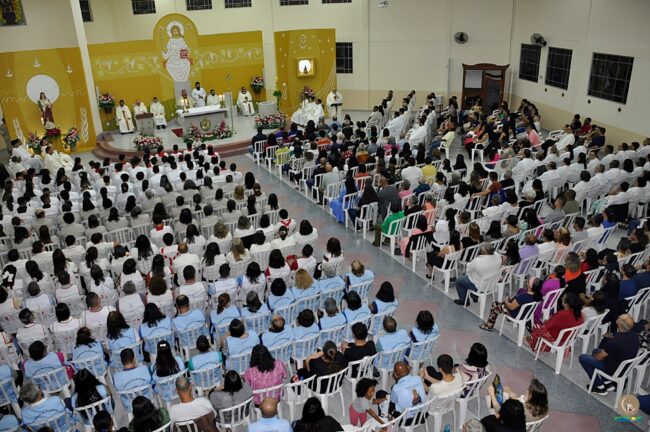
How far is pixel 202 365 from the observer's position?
5.93 meters

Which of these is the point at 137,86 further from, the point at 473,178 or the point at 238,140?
the point at 473,178

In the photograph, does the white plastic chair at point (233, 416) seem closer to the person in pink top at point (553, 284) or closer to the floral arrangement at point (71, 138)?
the person in pink top at point (553, 284)

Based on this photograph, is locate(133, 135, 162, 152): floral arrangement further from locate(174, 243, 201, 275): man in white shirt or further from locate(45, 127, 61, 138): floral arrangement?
locate(174, 243, 201, 275): man in white shirt

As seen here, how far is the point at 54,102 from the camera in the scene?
18.2 m

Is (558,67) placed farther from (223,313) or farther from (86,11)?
(86,11)

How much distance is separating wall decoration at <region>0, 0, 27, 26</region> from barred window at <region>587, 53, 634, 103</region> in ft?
58.9

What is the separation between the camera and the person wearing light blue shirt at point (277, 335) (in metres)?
6.26

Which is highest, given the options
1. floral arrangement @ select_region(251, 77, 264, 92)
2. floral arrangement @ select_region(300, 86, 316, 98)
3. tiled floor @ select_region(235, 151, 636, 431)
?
floral arrangement @ select_region(251, 77, 264, 92)

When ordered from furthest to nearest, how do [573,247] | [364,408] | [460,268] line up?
[460,268] → [573,247] → [364,408]

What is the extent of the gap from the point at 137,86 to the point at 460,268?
15.4 meters

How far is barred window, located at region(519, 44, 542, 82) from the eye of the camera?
1866 cm

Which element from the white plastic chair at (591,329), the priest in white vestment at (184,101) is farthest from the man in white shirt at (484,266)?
the priest in white vestment at (184,101)

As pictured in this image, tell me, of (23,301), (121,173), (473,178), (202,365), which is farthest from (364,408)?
(121,173)

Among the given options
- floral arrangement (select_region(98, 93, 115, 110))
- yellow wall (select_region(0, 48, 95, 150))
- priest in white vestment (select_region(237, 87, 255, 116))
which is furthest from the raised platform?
priest in white vestment (select_region(237, 87, 255, 116))
